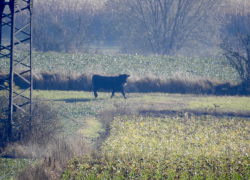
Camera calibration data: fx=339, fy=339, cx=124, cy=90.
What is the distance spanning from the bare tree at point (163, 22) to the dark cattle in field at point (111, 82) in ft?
98.7

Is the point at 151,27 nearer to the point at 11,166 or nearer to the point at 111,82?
the point at 111,82

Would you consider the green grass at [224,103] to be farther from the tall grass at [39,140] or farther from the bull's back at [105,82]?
the tall grass at [39,140]

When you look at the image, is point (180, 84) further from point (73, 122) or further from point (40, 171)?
point (40, 171)

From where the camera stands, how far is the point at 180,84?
25703 mm

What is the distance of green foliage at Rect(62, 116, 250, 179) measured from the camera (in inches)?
322

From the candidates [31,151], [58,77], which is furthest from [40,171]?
[58,77]

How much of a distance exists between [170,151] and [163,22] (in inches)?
1765

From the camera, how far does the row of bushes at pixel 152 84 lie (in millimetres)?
24953

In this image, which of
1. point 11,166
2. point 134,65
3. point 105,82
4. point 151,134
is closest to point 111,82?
point 105,82

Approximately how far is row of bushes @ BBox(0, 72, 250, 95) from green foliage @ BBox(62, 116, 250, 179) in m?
9.20

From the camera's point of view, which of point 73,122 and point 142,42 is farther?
point 142,42

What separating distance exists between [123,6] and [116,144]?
137ft

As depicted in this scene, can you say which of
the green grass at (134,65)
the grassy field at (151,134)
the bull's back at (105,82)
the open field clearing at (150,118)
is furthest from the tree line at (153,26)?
the open field clearing at (150,118)

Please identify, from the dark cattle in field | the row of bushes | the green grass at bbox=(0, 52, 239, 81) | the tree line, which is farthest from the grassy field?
the tree line
